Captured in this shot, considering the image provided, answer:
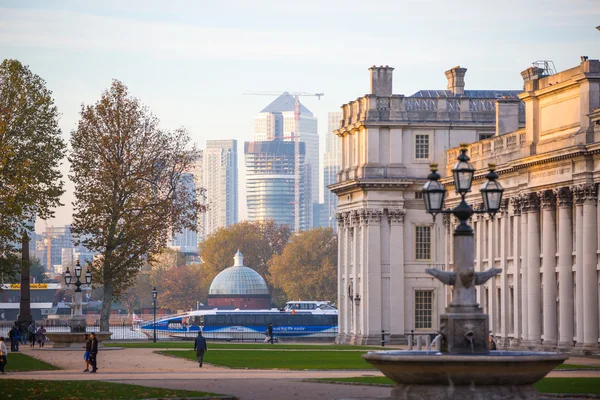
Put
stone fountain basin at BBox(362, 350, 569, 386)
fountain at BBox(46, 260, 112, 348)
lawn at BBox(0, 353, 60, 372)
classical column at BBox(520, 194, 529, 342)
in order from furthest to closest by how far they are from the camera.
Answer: fountain at BBox(46, 260, 112, 348) < classical column at BBox(520, 194, 529, 342) < lawn at BBox(0, 353, 60, 372) < stone fountain basin at BBox(362, 350, 569, 386)

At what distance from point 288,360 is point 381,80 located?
127ft

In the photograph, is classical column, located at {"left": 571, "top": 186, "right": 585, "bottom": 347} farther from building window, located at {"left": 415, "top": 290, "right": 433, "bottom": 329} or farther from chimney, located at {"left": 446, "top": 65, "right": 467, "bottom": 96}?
chimney, located at {"left": 446, "top": 65, "right": 467, "bottom": 96}

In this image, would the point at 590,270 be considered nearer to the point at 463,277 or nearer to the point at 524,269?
the point at 524,269

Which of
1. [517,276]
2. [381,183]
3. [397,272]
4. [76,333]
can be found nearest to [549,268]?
[517,276]

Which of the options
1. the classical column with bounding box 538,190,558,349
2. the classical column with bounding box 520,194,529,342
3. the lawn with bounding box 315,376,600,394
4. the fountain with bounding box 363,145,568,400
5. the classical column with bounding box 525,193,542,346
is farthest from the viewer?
the classical column with bounding box 520,194,529,342

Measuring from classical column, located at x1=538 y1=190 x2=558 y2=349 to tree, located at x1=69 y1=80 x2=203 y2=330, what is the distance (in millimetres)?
28072

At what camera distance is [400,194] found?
10162 cm

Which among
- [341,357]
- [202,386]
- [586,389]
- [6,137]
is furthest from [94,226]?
[586,389]

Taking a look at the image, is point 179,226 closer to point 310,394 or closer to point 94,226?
point 94,226

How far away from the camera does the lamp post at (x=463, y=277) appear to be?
32.4 metres

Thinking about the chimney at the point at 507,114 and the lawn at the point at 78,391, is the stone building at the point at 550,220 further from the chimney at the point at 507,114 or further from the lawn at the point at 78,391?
the lawn at the point at 78,391

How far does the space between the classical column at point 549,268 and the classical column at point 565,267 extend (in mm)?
1105

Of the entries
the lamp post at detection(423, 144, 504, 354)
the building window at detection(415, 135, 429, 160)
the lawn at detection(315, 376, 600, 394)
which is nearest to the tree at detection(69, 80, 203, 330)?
the building window at detection(415, 135, 429, 160)

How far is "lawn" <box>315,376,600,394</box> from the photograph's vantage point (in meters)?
43.0
